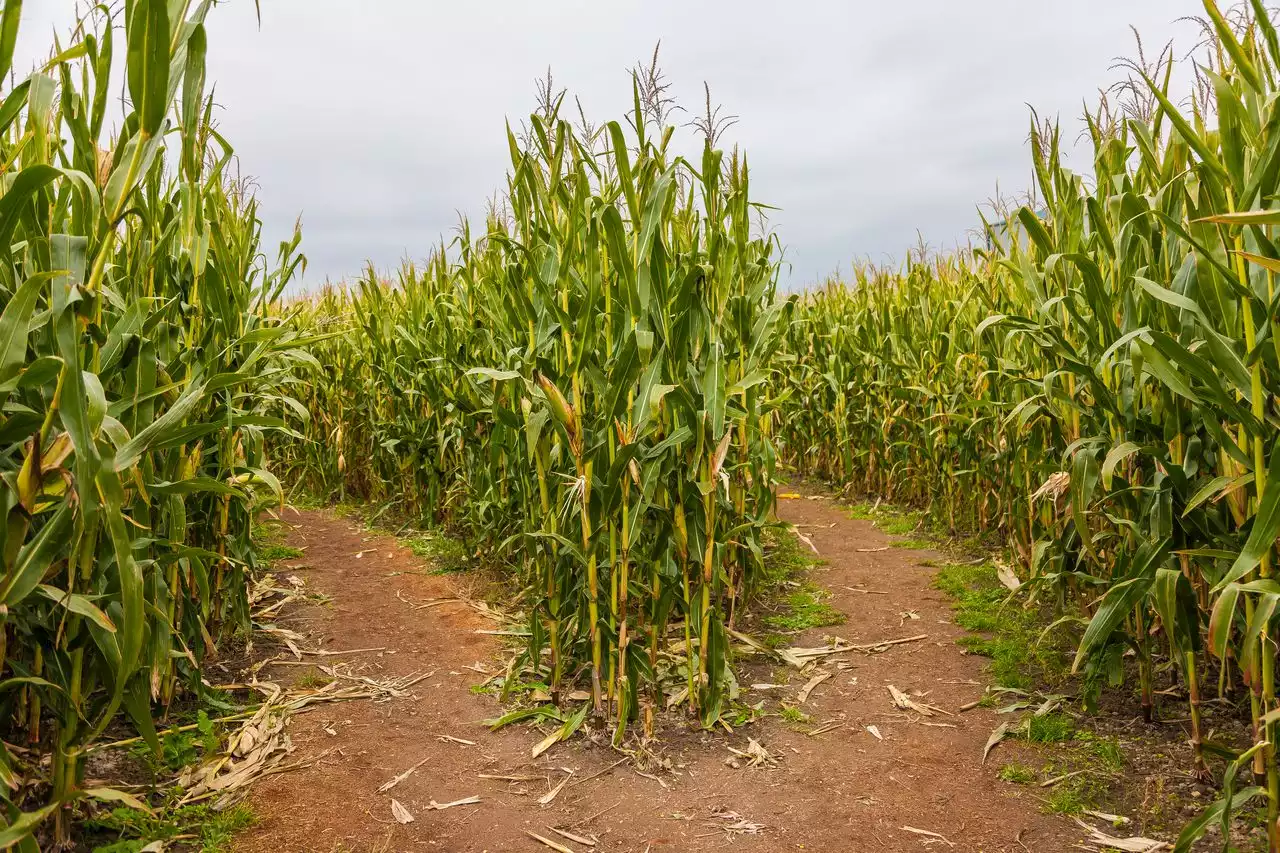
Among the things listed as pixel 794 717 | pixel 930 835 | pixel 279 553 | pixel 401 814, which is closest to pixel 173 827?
pixel 401 814

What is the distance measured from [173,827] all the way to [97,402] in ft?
5.47

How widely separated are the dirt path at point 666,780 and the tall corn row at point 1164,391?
704mm

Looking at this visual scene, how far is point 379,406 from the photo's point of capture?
7324mm

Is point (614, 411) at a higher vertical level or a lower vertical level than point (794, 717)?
higher

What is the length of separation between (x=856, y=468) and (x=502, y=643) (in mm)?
4703

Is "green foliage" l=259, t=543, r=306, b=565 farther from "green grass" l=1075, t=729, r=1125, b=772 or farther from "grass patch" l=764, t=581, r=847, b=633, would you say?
"green grass" l=1075, t=729, r=1125, b=772

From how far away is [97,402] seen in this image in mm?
1799

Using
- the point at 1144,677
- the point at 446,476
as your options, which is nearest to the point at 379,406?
the point at 446,476

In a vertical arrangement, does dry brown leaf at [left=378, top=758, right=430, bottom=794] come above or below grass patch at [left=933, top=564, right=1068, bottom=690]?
below

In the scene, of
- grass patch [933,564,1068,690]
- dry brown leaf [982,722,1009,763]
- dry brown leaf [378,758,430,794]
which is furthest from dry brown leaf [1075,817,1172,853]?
dry brown leaf [378,758,430,794]

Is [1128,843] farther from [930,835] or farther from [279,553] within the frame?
[279,553]

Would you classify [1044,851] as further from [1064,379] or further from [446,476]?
[446,476]

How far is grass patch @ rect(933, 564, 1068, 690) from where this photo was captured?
391cm

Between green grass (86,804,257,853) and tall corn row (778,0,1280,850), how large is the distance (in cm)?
294
